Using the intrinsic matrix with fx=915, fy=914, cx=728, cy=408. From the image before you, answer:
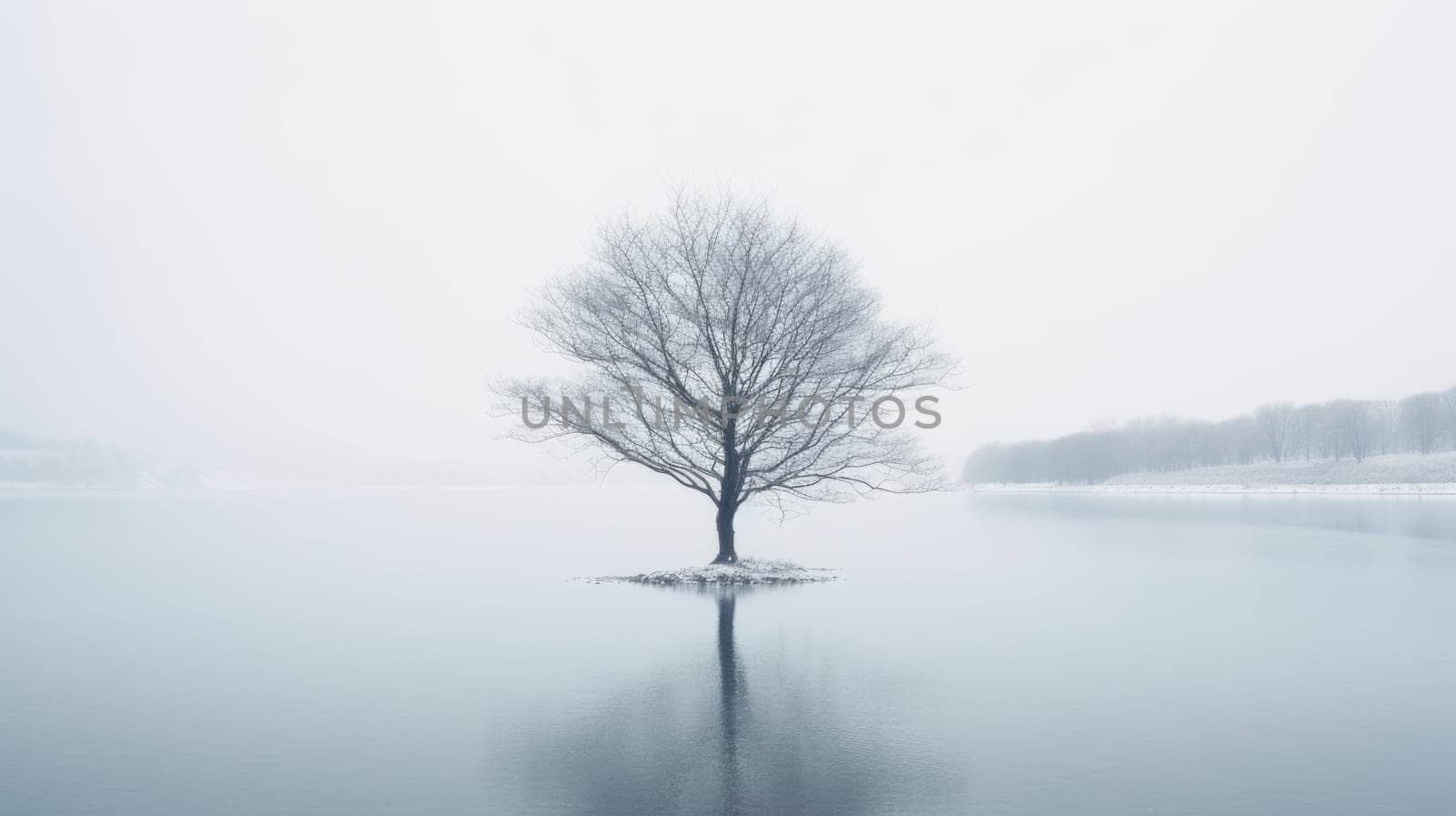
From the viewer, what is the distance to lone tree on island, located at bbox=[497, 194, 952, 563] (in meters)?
25.6

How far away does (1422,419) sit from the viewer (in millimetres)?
125562

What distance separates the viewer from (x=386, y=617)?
18.5 m

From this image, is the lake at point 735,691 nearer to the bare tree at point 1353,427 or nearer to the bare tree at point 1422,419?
→ the bare tree at point 1353,427

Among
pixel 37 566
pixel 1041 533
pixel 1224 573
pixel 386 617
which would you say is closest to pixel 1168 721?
pixel 386 617

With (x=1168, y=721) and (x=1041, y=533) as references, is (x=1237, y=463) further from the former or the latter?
(x=1168, y=721)

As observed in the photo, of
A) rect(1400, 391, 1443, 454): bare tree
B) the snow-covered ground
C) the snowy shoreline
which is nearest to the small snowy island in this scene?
the snowy shoreline

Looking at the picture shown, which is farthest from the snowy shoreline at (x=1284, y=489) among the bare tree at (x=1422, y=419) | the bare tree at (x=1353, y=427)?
the bare tree at (x=1422, y=419)

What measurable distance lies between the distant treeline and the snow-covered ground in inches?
205

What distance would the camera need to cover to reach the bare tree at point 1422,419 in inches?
4887

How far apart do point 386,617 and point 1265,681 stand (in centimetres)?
1546

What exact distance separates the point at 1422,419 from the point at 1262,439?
21.0 meters

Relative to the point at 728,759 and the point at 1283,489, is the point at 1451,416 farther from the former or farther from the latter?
the point at 728,759

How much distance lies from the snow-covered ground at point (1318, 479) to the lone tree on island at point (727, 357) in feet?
283

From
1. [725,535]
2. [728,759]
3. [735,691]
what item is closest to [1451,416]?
[725,535]
